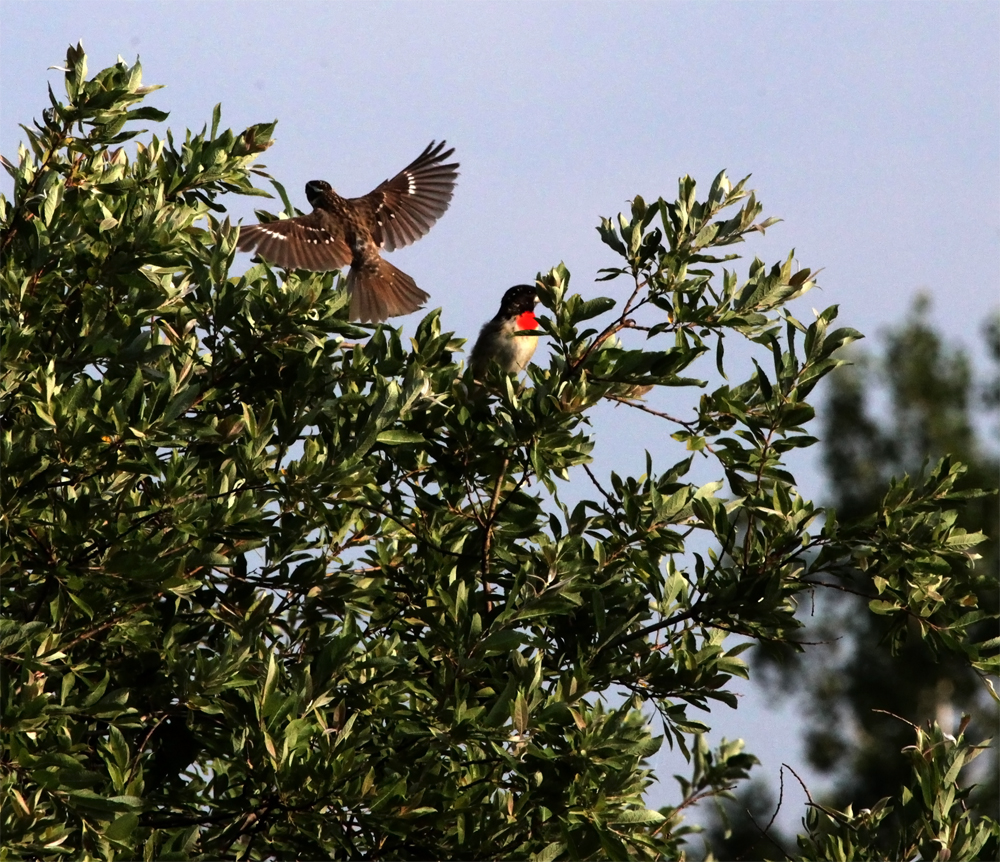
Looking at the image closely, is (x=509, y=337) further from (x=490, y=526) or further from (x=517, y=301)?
(x=490, y=526)

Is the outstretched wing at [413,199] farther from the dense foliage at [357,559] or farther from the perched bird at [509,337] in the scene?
the dense foliage at [357,559]

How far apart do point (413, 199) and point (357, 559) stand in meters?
4.82

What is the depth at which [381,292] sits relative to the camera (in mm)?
8430

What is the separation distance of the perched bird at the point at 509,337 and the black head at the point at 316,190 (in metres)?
2.18

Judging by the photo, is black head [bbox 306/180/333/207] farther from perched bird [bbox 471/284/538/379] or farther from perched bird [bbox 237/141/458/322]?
perched bird [bbox 471/284/538/379]

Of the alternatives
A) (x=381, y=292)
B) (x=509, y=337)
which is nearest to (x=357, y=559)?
(x=509, y=337)

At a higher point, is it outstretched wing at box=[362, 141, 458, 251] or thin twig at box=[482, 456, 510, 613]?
outstretched wing at box=[362, 141, 458, 251]

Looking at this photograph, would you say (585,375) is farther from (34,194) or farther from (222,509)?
(34,194)

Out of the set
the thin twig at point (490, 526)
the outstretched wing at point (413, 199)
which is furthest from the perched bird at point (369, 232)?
the thin twig at point (490, 526)

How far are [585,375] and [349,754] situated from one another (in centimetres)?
157

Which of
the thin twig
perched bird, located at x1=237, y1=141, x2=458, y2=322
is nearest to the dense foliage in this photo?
the thin twig

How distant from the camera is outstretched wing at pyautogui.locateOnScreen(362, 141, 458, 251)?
945 centimetres

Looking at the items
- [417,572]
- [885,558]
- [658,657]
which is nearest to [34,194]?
[417,572]

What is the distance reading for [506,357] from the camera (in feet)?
23.1
